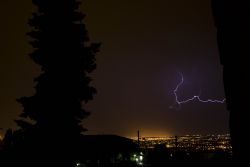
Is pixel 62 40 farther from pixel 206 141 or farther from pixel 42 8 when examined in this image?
pixel 206 141

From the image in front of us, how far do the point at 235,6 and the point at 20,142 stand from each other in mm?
11217

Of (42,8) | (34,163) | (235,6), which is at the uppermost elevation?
(42,8)

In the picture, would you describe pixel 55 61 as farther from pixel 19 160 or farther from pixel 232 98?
→ pixel 232 98

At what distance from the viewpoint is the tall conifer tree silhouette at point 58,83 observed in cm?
1348

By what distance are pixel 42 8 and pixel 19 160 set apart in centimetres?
571

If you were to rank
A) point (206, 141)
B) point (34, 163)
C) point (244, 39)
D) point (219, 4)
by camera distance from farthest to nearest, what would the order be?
point (206, 141) < point (34, 163) < point (219, 4) < point (244, 39)

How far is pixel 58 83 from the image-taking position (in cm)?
1375

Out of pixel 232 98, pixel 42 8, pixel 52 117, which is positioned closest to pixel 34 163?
pixel 52 117

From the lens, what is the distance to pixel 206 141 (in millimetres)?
14266

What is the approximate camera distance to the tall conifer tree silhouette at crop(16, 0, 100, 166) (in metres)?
13.5

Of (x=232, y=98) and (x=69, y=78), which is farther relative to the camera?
(x=69, y=78)

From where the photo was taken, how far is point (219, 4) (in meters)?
4.45

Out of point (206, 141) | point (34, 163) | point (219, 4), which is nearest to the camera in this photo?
point (219, 4)

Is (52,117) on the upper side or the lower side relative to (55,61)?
lower
